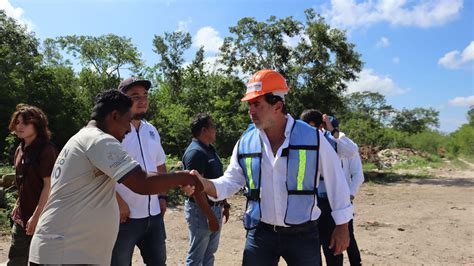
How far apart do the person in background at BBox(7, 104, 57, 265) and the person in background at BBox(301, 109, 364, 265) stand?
8.03 feet

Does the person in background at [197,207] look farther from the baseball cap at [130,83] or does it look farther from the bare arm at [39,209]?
the bare arm at [39,209]

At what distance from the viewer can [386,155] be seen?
31.6 m

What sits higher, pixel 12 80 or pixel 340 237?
pixel 12 80

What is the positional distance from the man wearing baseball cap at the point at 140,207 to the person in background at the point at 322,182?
1597mm

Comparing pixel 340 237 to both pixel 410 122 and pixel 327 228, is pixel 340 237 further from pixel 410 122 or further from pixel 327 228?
pixel 410 122

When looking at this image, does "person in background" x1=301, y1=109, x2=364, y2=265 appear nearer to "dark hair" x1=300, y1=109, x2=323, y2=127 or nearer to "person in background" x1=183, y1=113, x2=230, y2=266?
"dark hair" x1=300, y1=109, x2=323, y2=127

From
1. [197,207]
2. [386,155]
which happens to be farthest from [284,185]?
[386,155]

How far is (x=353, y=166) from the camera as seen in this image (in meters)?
4.56

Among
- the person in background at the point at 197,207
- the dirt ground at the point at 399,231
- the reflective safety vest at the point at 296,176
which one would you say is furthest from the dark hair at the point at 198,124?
the dirt ground at the point at 399,231

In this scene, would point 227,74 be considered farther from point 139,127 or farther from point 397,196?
point 139,127

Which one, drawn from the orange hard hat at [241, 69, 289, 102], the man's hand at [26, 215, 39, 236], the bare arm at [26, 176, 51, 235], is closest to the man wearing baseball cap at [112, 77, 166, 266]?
the bare arm at [26, 176, 51, 235]

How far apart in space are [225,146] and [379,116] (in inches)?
1429

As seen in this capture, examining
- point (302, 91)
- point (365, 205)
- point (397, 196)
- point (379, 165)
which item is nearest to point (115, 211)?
point (365, 205)

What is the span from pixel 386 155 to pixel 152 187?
104 feet
